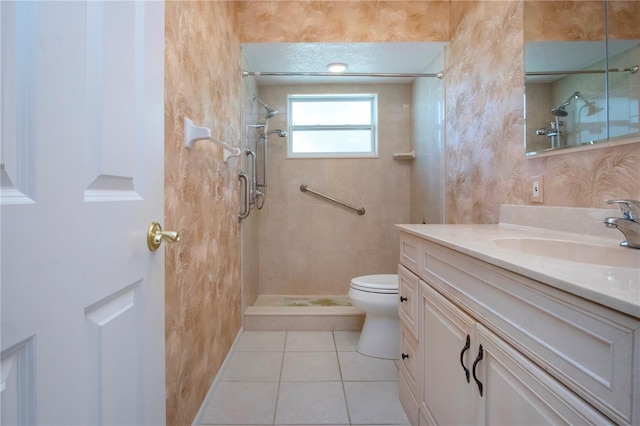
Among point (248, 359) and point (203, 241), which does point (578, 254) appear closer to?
point (203, 241)

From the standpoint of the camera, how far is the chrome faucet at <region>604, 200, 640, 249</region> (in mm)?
847

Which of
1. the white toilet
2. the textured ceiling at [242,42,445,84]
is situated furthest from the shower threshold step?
the textured ceiling at [242,42,445,84]

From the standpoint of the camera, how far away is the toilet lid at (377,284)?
6.34 ft

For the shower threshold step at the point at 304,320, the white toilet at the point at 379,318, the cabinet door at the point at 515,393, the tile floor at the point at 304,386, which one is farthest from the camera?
the shower threshold step at the point at 304,320

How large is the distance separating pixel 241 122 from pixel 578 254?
2.09m

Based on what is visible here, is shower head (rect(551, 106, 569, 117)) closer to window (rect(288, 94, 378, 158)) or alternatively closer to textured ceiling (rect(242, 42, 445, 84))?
textured ceiling (rect(242, 42, 445, 84))

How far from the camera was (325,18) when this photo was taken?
88.6 inches

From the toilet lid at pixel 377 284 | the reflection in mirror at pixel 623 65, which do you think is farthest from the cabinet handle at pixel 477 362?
the toilet lid at pixel 377 284

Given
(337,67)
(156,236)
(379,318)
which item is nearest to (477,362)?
(156,236)

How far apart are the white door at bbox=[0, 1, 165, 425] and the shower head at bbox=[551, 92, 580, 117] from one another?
1413 millimetres

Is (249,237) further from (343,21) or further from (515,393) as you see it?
(515,393)

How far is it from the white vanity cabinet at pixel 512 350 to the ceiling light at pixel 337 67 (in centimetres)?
191

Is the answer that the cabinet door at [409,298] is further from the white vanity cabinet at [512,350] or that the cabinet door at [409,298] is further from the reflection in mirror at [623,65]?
the reflection in mirror at [623,65]

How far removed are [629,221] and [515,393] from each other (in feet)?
1.94
